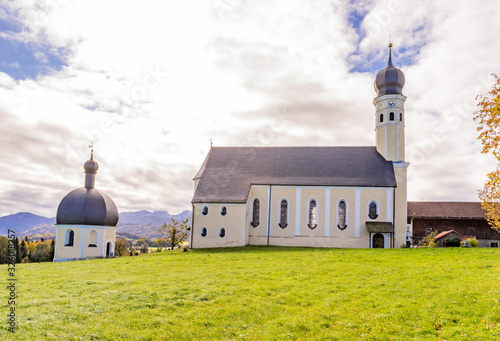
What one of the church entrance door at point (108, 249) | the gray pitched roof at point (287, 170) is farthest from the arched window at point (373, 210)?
the church entrance door at point (108, 249)

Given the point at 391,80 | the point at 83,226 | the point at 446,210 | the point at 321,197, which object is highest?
the point at 391,80

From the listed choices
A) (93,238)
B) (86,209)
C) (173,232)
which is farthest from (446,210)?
(86,209)

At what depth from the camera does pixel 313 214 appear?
4281 centimetres

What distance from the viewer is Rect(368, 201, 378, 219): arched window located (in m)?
41.8

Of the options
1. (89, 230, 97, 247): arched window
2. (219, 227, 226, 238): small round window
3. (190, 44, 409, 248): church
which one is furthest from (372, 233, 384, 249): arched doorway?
(89, 230, 97, 247): arched window

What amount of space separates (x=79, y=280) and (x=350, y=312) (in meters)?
13.5

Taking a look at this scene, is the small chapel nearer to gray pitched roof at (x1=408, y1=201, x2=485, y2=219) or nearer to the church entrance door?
the church entrance door

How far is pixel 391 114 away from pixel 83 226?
34234 millimetres

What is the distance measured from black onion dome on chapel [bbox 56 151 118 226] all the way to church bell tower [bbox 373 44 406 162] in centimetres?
2990

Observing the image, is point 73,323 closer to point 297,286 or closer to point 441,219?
point 297,286

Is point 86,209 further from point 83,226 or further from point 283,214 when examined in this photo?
point 283,214

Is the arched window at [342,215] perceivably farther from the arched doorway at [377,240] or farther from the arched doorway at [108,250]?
the arched doorway at [108,250]

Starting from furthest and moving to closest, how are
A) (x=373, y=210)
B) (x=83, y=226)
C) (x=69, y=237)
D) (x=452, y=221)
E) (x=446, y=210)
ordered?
(x=446, y=210) → (x=452, y=221) → (x=69, y=237) → (x=83, y=226) → (x=373, y=210)

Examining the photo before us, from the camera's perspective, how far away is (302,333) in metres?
12.4
